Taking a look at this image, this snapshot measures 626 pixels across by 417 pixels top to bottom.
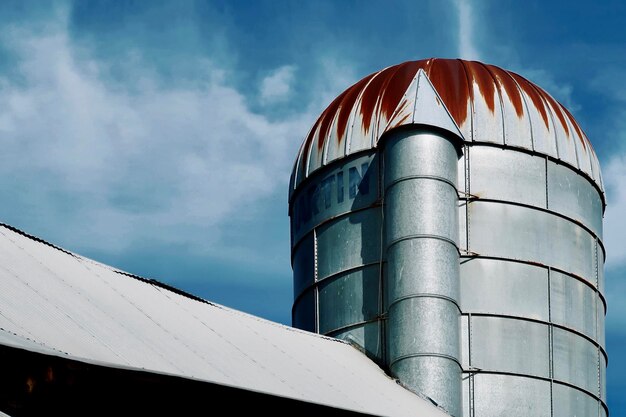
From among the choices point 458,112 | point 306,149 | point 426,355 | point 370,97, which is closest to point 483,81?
point 458,112

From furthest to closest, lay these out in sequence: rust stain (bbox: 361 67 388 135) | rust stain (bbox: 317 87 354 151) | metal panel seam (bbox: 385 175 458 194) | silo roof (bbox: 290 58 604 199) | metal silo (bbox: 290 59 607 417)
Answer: rust stain (bbox: 317 87 354 151), rust stain (bbox: 361 67 388 135), silo roof (bbox: 290 58 604 199), metal panel seam (bbox: 385 175 458 194), metal silo (bbox: 290 59 607 417)

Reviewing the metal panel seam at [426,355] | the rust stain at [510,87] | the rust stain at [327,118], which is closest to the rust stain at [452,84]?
the rust stain at [510,87]

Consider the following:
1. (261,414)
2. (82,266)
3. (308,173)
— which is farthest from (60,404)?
(308,173)

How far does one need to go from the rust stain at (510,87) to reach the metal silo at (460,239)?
0.04 m

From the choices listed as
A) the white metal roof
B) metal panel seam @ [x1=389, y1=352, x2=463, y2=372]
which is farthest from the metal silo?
the white metal roof

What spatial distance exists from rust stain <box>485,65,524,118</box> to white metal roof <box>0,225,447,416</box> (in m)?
6.33

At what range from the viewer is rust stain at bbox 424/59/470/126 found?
100ft

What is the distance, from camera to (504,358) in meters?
29.2

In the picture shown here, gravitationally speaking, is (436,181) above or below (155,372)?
above

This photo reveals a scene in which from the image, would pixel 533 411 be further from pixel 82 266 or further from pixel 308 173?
pixel 82 266

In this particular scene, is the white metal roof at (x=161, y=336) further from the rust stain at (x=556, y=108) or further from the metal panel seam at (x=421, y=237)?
the rust stain at (x=556, y=108)

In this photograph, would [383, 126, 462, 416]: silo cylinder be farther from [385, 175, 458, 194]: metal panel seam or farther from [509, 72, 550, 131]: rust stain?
[509, 72, 550, 131]: rust stain

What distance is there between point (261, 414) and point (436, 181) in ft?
29.8

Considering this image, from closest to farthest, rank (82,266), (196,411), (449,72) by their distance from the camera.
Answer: (196,411), (82,266), (449,72)
